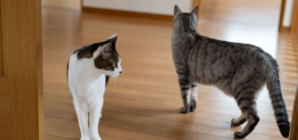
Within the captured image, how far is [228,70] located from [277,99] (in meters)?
0.35

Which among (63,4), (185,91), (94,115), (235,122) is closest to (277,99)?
(235,122)

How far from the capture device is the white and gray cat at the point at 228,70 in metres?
A: 1.69

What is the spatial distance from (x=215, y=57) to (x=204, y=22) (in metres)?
3.38

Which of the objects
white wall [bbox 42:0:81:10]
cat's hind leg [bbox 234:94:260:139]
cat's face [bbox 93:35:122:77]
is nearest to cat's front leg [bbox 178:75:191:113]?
cat's hind leg [bbox 234:94:260:139]

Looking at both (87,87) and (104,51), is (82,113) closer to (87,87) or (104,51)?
(87,87)

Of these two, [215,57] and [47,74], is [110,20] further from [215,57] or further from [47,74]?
[215,57]

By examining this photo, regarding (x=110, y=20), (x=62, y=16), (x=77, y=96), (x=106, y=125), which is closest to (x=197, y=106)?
(x=106, y=125)

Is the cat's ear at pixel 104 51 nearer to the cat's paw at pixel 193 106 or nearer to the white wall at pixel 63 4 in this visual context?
the cat's paw at pixel 193 106

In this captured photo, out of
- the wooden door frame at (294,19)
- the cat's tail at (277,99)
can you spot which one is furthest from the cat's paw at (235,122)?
the wooden door frame at (294,19)

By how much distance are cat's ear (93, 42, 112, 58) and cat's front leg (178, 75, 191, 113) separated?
28.8 inches

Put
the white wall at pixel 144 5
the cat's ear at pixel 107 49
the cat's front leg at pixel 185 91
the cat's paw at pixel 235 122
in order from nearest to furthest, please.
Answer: the cat's ear at pixel 107 49, the cat's paw at pixel 235 122, the cat's front leg at pixel 185 91, the white wall at pixel 144 5

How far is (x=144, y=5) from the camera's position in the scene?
17.6 feet

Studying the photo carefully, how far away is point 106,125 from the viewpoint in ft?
6.48

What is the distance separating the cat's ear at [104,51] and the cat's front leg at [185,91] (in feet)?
2.40
